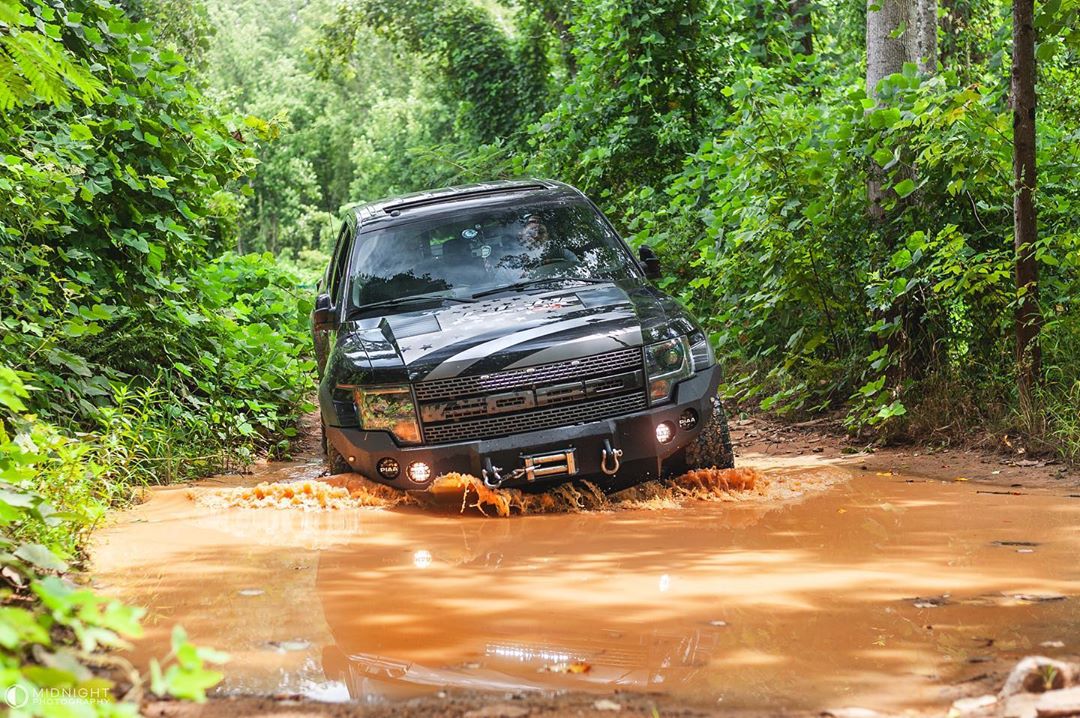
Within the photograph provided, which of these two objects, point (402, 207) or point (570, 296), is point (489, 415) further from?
point (402, 207)

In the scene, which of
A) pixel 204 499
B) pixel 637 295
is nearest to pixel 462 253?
Result: pixel 637 295

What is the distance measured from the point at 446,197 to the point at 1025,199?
3645mm

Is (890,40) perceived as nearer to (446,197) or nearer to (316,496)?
(446,197)

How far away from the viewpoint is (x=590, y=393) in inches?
243

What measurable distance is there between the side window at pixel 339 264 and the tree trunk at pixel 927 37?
14.8 feet

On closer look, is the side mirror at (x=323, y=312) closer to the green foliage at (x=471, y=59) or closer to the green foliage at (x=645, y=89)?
the green foliage at (x=645, y=89)

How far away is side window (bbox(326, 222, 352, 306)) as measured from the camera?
7.59 m

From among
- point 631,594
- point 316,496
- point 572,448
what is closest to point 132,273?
point 316,496

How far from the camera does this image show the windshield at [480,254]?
714 centimetres

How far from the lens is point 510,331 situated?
6234 mm

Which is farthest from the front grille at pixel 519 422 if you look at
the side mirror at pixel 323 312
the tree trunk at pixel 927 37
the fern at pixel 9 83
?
the tree trunk at pixel 927 37

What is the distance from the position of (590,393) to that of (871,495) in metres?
1.70

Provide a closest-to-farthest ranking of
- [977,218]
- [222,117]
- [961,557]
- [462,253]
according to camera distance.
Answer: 1. [961,557]
2. [462,253]
3. [977,218]
4. [222,117]

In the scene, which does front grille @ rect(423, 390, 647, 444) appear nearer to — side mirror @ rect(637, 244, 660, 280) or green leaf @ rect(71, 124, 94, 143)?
side mirror @ rect(637, 244, 660, 280)
